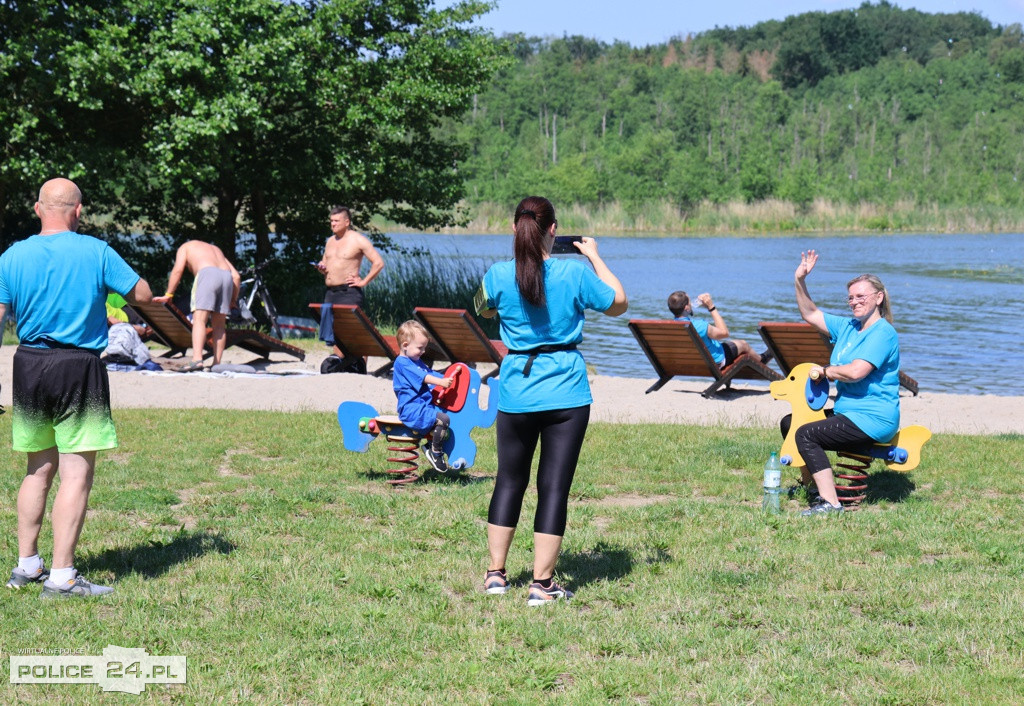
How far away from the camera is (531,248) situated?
513cm

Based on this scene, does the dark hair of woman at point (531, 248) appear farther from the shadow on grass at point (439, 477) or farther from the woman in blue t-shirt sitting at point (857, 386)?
the shadow on grass at point (439, 477)

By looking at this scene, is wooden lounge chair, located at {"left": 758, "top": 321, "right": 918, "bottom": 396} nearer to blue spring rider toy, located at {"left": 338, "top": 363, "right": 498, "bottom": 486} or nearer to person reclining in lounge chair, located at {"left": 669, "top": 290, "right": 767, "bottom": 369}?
person reclining in lounge chair, located at {"left": 669, "top": 290, "right": 767, "bottom": 369}

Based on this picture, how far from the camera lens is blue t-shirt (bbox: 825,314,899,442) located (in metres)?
6.96

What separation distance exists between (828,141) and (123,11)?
3235 inches

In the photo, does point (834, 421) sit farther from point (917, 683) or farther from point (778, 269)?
point (778, 269)

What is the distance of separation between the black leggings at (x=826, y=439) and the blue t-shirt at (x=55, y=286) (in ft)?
13.0

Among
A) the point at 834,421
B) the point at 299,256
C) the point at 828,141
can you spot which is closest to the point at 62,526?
the point at 834,421

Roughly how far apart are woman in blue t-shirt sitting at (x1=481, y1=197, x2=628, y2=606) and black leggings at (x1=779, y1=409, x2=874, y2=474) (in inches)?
90.6

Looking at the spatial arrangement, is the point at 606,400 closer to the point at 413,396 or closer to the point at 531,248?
the point at 413,396

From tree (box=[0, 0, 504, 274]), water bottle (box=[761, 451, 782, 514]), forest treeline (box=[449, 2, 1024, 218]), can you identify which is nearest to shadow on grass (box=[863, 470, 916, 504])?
water bottle (box=[761, 451, 782, 514])

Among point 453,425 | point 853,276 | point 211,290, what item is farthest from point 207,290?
point 853,276

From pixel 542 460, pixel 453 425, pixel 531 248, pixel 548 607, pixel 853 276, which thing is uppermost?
pixel 531 248

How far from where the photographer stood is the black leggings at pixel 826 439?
7066mm

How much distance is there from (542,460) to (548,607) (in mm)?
622
